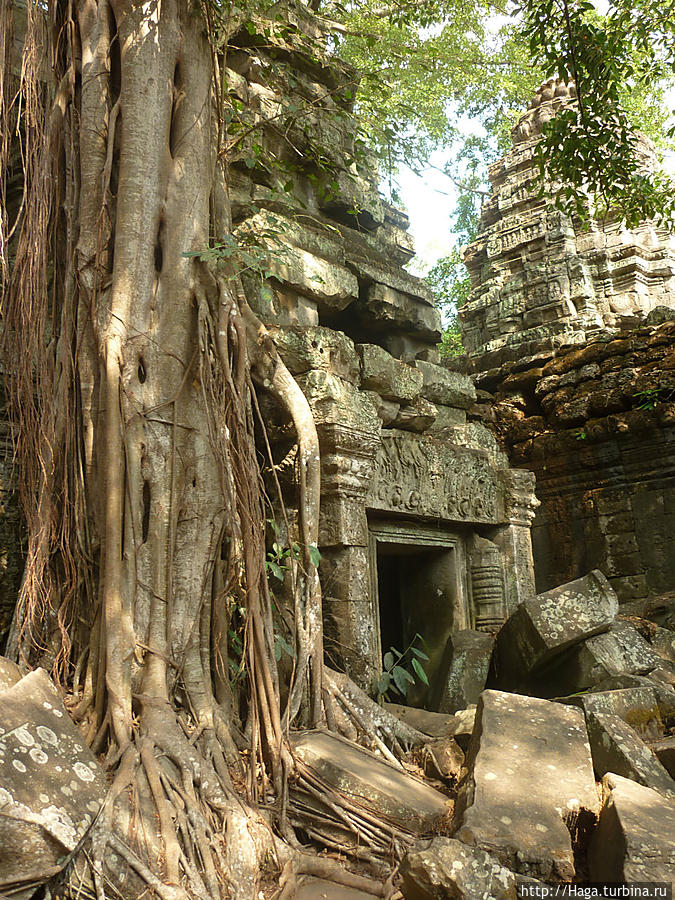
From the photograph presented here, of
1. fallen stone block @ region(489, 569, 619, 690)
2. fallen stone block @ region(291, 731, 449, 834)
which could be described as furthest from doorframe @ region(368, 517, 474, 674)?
fallen stone block @ region(291, 731, 449, 834)

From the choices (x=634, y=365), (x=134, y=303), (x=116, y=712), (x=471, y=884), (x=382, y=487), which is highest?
(x=634, y=365)

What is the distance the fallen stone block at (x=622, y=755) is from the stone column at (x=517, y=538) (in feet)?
6.57

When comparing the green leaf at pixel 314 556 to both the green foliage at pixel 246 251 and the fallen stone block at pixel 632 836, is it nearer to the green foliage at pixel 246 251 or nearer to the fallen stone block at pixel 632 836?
the green foliage at pixel 246 251

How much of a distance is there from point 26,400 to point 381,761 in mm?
2114

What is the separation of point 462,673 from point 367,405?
164 cm

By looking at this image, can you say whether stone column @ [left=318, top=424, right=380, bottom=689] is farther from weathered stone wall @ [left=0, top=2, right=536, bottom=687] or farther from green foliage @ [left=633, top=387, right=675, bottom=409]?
green foliage @ [left=633, top=387, right=675, bottom=409]

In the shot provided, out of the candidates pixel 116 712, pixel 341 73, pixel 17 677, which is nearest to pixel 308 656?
pixel 116 712

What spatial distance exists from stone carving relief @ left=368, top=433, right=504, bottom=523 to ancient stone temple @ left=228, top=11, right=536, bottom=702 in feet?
0.04

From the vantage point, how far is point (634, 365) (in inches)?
258

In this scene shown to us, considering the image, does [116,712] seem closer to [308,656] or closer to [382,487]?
[308,656]

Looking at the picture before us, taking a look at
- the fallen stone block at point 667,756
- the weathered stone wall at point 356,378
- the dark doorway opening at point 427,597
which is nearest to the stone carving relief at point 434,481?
the weathered stone wall at point 356,378

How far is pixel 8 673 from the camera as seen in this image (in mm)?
2504

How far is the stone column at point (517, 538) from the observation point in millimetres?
4965

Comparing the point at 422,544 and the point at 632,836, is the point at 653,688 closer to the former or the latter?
the point at 422,544
